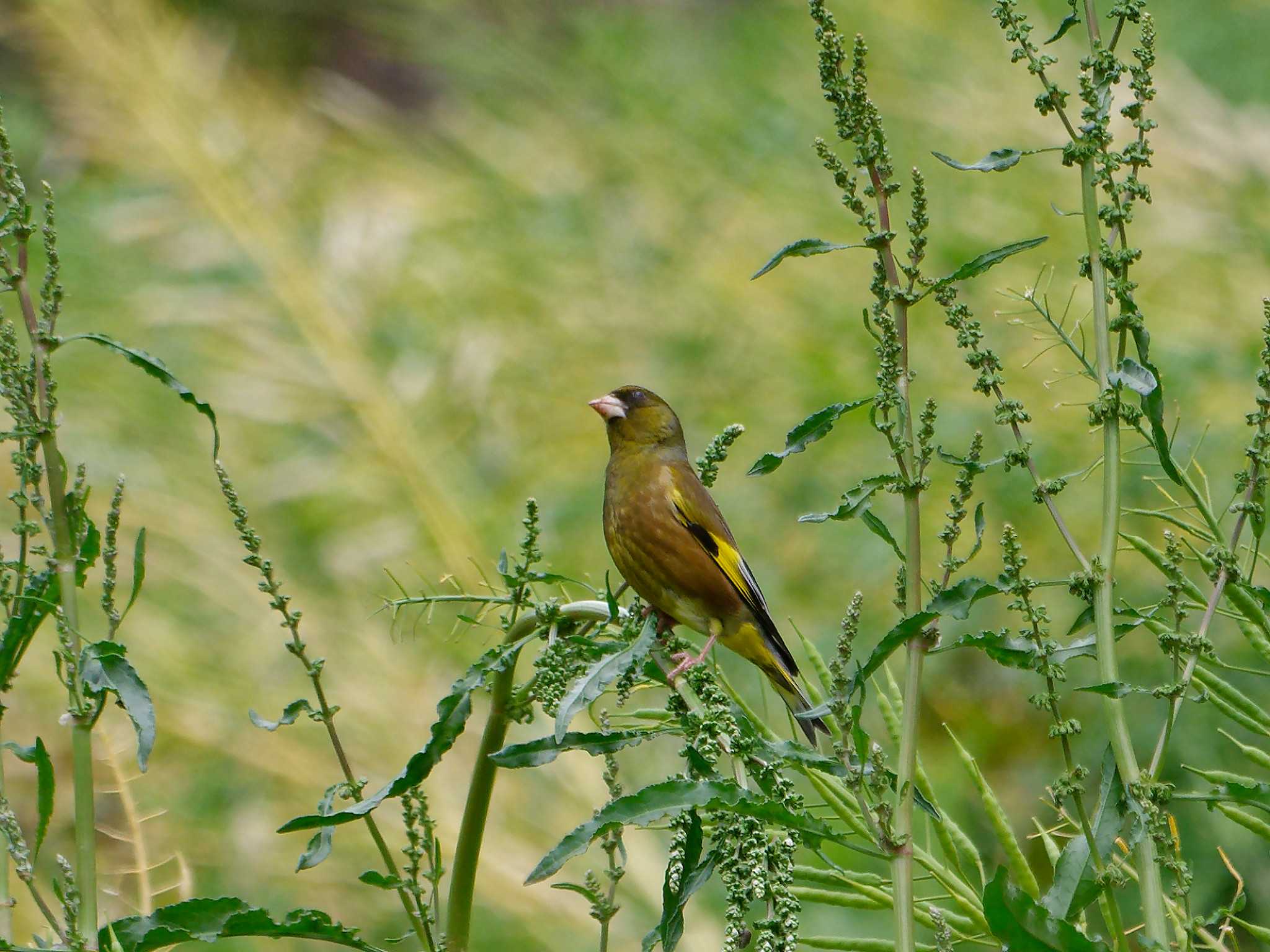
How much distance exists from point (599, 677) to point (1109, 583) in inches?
8.5

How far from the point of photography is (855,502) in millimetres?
661

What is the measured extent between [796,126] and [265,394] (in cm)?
159

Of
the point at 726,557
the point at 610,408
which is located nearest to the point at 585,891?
the point at 726,557

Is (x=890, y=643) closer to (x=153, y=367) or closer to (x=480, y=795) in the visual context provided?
(x=480, y=795)

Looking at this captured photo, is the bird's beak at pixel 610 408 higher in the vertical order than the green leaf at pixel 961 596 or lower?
higher

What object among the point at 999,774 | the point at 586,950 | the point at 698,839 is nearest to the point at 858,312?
the point at 999,774

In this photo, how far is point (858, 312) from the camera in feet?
9.86

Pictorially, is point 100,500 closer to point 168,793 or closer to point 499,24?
point 168,793

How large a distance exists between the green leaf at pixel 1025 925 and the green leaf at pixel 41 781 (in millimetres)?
403

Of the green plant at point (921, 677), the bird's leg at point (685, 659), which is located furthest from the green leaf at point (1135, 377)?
the bird's leg at point (685, 659)

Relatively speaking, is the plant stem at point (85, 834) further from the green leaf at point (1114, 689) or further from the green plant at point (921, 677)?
the green leaf at point (1114, 689)

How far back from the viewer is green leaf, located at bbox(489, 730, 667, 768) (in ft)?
2.10

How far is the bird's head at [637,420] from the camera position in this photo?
1979mm

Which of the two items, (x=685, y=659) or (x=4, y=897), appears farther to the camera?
(x=685, y=659)
